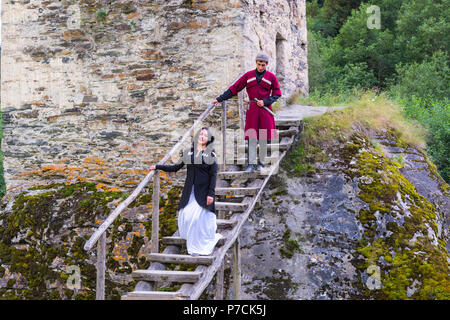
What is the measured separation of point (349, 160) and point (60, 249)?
185 inches

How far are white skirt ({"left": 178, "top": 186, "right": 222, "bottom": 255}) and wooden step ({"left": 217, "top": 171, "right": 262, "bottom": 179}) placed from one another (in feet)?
3.72

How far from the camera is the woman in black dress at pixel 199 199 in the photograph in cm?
531

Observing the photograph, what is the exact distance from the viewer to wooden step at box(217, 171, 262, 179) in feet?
21.0

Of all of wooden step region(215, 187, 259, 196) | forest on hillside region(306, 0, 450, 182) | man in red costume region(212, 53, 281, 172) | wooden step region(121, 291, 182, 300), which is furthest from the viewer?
forest on hillside region(306, 0, 450, 182)

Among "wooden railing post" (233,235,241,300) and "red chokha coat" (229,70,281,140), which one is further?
"red chokha coat" (229,70,281,140)

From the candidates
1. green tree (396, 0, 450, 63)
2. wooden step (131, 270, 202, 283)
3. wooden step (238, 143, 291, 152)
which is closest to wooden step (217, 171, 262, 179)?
wooden step (238, 143, 291, 152)

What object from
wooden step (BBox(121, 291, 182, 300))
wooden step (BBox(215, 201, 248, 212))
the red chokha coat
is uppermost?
the red chokha coat

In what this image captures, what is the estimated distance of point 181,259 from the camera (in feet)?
17.1

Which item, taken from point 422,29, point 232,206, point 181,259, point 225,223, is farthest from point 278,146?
point 422,29

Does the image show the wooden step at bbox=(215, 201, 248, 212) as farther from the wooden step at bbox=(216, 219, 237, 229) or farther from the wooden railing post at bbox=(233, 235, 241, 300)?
the wooden railing post at bbox=(233, 235, 241, 300)

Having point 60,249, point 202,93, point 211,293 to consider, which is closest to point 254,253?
point 211,293

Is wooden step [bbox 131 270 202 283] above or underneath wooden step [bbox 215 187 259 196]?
underneath

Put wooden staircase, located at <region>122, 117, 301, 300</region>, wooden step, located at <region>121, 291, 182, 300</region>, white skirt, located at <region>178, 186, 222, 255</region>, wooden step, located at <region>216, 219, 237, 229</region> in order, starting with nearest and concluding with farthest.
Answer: wooden step, located at <region>121, 291, 182, 300</region>
wooden staircase, located at <region>122, 117, 301, 300</region>
white skirt, located at <region>178, 186, 222, 255</region>
wooden step, located at <region>216, 219, 237, 229</region>

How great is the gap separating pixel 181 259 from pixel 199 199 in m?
0.68
